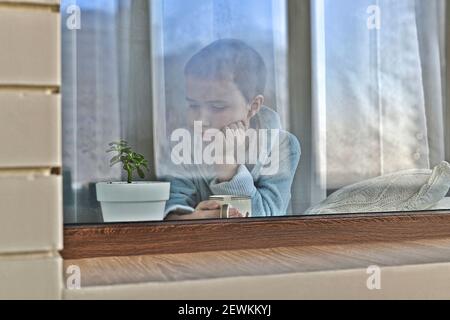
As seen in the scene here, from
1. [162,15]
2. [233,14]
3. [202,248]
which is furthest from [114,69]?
[202,248]

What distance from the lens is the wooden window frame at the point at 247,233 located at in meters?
0.84

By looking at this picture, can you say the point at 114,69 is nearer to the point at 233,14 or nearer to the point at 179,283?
the point at 233,14

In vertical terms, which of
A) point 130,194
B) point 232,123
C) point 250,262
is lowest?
point 250,262

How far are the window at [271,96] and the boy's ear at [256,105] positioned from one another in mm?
10

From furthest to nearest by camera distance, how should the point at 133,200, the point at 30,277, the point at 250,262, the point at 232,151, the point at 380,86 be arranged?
the point at 380,86 < the point at 232,151 < the point at 133,200 < the point at 250,262 < the point at 30,277

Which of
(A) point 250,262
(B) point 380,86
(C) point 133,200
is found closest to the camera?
(A) point 250,262

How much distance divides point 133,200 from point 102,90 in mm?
211

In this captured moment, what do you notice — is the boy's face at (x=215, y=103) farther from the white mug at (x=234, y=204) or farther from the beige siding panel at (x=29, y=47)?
the beige siding panel at (x=29, y=47)

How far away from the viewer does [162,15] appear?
1.03 meters

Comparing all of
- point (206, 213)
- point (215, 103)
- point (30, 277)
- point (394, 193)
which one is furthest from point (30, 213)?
point (394, 193)

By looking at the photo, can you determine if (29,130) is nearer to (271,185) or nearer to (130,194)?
(130,194)

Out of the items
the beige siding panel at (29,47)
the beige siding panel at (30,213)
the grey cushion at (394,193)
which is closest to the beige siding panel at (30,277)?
the beige siding panel at (30,213)

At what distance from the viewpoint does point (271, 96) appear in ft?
3.60
